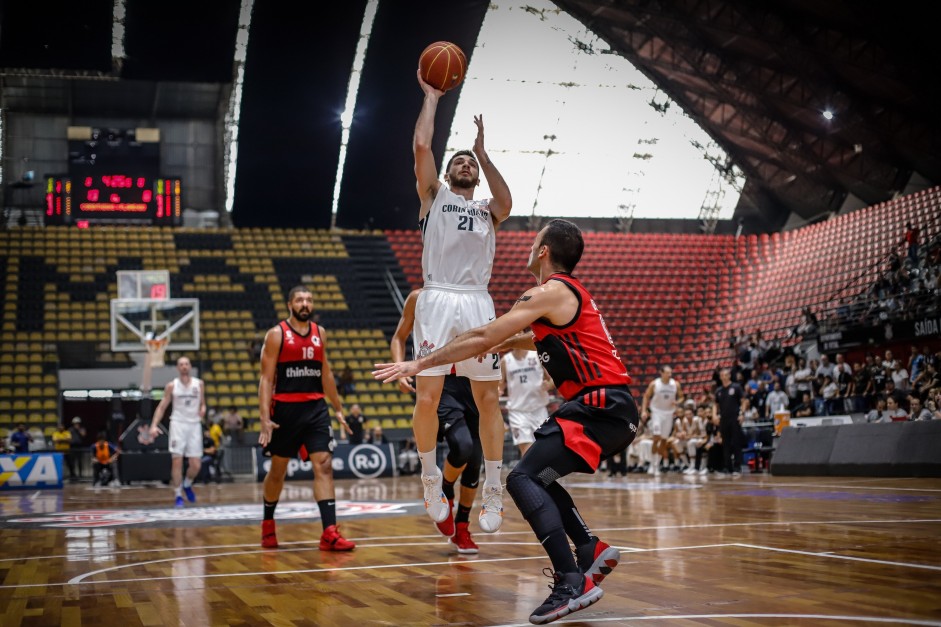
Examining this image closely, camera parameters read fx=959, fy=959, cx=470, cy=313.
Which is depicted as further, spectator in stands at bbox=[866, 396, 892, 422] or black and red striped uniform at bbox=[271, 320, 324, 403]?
spectator in stands at bbox=[866, 396, 892, 422]

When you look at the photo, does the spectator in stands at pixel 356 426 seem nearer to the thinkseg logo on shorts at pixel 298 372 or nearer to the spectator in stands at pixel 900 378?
the spectator in stands at pixel 900 378

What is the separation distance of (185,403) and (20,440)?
9.91 meters

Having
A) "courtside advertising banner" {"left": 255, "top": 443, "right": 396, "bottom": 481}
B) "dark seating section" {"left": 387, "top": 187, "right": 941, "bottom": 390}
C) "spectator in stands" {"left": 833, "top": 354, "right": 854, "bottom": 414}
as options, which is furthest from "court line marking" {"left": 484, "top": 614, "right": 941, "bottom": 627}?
"dark seating section" {"left": 387, "top": 187, "right": 941, "bottom": 390}

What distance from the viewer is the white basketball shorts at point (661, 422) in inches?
677

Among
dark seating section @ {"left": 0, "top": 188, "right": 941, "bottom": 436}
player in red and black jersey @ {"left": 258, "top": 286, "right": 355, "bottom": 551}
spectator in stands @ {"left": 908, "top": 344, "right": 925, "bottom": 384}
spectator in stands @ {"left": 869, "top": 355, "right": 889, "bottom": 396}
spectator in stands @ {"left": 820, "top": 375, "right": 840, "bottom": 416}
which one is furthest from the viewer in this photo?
dark seating section @ {"left": 0, "top": 188, "right": 941, "bottom": 436}

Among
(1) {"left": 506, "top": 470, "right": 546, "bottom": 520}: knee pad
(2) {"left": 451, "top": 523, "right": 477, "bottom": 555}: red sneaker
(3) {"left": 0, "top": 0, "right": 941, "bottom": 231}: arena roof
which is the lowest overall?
(2) {"left": 451, "top": 523, "right": 477, "bottom": 555}: red sneaker

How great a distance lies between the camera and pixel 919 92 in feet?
76.7

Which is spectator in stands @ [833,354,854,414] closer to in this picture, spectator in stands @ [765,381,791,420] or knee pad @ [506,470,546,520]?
spectator in stands @ [765,381,791,420]

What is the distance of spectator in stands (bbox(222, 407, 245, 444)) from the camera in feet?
68.5

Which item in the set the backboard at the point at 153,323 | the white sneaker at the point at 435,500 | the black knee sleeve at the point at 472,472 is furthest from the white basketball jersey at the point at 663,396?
the white sneaker at the point at 435,500

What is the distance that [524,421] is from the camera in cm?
1041

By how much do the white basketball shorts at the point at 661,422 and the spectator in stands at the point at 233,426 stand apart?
9.10 m

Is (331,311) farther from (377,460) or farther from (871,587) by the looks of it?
(871,587)

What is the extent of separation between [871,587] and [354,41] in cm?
2295
